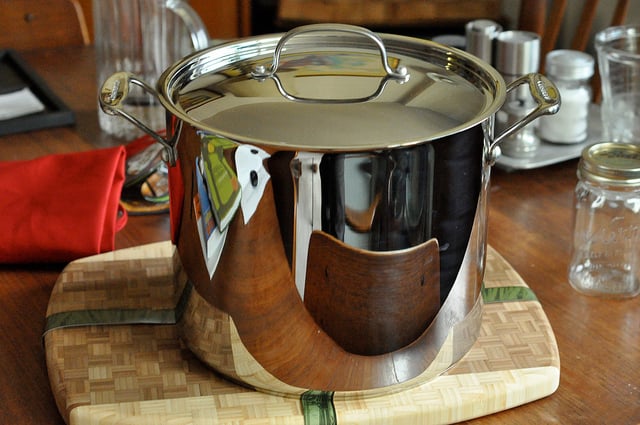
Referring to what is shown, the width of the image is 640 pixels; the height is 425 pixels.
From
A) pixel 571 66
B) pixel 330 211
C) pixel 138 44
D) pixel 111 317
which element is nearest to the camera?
pixel 330 211

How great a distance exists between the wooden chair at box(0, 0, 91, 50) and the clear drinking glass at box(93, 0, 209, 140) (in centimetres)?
31

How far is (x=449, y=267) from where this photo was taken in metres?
0.65

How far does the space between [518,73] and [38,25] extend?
2.53ft

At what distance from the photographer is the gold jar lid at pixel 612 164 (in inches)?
30.9

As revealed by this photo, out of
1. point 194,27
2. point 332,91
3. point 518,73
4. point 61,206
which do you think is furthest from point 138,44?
point 332,91

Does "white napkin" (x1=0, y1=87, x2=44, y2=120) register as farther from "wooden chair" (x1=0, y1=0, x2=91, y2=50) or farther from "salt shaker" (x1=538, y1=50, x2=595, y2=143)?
"salt shaker" (x1=538, y1=50, x2=595, y2=143)

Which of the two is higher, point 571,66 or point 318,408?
point 571,66

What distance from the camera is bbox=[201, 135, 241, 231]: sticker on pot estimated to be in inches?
23.6

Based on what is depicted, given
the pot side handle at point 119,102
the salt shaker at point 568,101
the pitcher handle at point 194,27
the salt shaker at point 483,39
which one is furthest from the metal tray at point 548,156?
the pot side handle at point 119,102

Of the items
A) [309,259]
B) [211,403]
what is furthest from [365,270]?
[211,403]

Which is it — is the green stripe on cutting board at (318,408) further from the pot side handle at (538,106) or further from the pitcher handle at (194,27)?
the pitcher handle at (194,27)

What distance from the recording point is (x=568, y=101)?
1.06m

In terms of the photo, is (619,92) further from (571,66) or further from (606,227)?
(606,227)

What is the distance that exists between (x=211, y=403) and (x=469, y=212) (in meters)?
0.22
